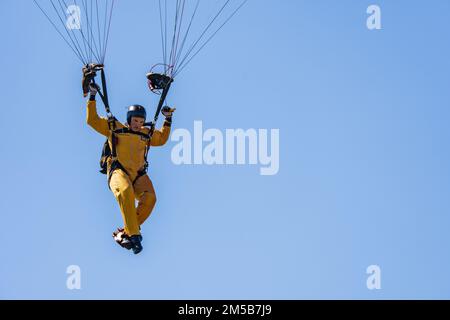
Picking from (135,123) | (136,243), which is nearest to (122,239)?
(136,243)

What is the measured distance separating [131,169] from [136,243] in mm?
1303

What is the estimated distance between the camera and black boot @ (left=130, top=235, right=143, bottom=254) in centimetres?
1191

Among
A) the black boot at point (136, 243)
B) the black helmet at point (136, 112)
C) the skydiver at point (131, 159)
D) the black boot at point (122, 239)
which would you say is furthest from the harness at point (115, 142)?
the black boot at point (136, 243)

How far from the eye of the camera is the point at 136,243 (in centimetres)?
1196

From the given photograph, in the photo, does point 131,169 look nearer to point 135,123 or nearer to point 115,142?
point 115,142

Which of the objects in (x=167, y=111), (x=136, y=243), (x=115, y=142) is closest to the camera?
(x=136, y=243)

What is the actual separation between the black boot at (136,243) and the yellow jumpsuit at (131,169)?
0.19 meters

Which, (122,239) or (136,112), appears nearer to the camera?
(122,239)

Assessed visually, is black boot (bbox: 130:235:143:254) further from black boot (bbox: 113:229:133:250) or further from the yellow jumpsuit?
the yellow jumpsuit
